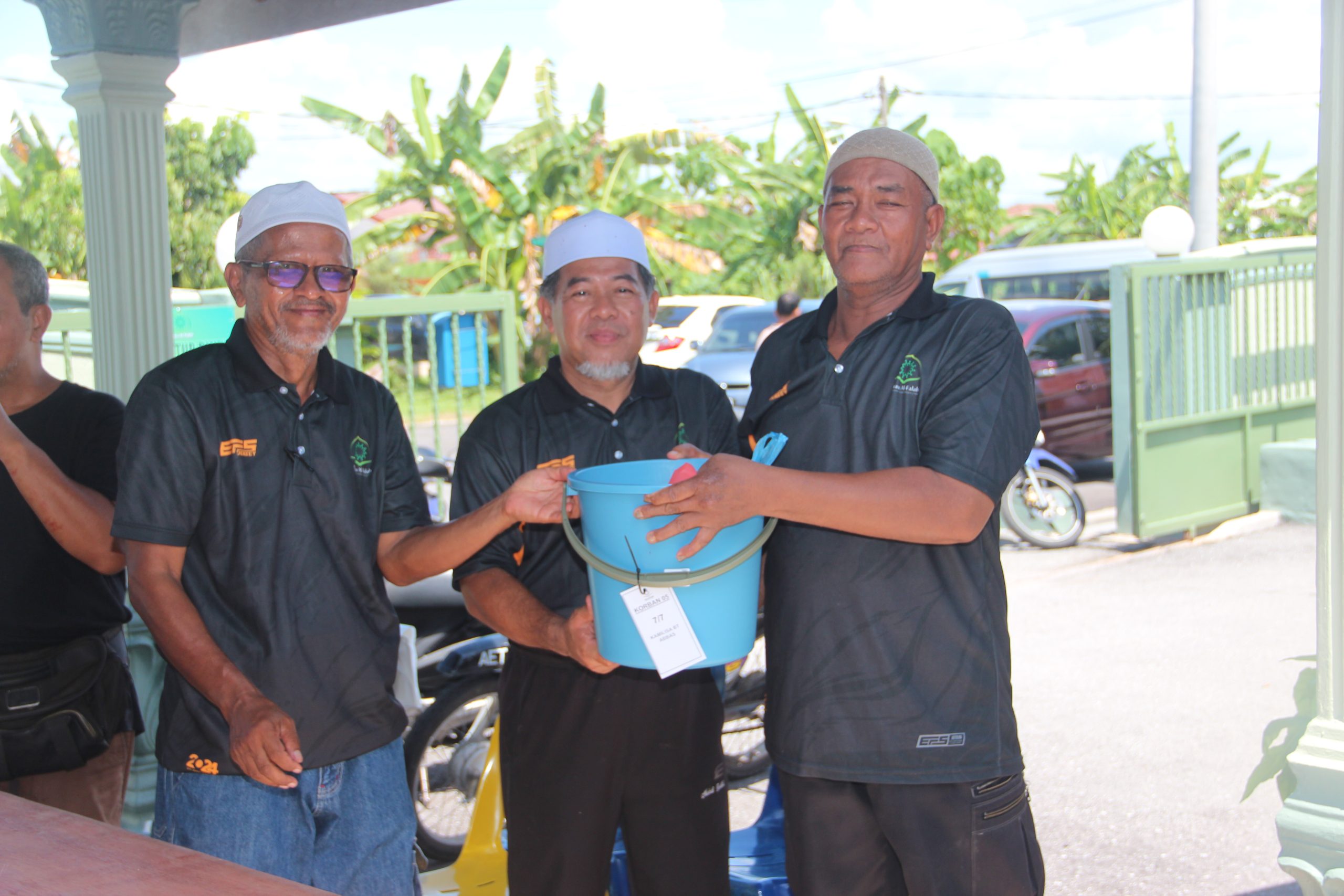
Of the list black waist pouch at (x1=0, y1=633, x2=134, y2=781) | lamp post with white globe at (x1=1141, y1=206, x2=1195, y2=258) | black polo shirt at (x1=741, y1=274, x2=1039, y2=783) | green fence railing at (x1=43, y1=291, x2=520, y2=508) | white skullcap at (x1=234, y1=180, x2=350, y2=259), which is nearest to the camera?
black polo shirt at (x1=741, y1=274, x2=1039, y2=783)

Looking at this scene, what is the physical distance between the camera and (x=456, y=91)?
16.0 meters

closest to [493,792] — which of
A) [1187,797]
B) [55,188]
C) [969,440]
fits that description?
[969,440]

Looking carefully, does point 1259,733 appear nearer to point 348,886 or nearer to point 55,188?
point 348,886

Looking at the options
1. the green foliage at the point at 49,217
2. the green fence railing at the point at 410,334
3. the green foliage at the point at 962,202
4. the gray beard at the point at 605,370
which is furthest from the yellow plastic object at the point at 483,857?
the green foliage at the point at 962,202

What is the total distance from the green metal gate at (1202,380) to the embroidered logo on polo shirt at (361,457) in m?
7.66

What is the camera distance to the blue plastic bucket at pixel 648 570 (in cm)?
218

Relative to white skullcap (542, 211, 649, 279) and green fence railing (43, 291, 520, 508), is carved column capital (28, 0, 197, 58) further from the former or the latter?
white skullcap (542, 211, 649, 279)

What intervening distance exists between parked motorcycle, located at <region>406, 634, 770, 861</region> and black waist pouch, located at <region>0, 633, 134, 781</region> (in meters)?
1.48

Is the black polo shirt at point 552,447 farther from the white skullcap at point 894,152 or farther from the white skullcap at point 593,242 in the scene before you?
the white skullcap at point 894,152

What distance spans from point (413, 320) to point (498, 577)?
23193 millimetres

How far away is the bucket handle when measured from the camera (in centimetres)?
213

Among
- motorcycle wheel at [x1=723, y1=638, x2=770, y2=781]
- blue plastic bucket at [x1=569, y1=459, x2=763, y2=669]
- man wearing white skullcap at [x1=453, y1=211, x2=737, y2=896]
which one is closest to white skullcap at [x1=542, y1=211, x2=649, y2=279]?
man wearing white skullcap at [x1=453, y1=211, x2=737, y2=896]

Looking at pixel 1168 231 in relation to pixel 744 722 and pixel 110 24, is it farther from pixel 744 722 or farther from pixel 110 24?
pixel 110 24

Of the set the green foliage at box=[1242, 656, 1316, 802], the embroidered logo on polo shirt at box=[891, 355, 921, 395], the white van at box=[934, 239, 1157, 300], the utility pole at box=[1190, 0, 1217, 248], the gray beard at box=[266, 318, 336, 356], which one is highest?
the utility pole at box=[1190, 0, 1217, 248]
